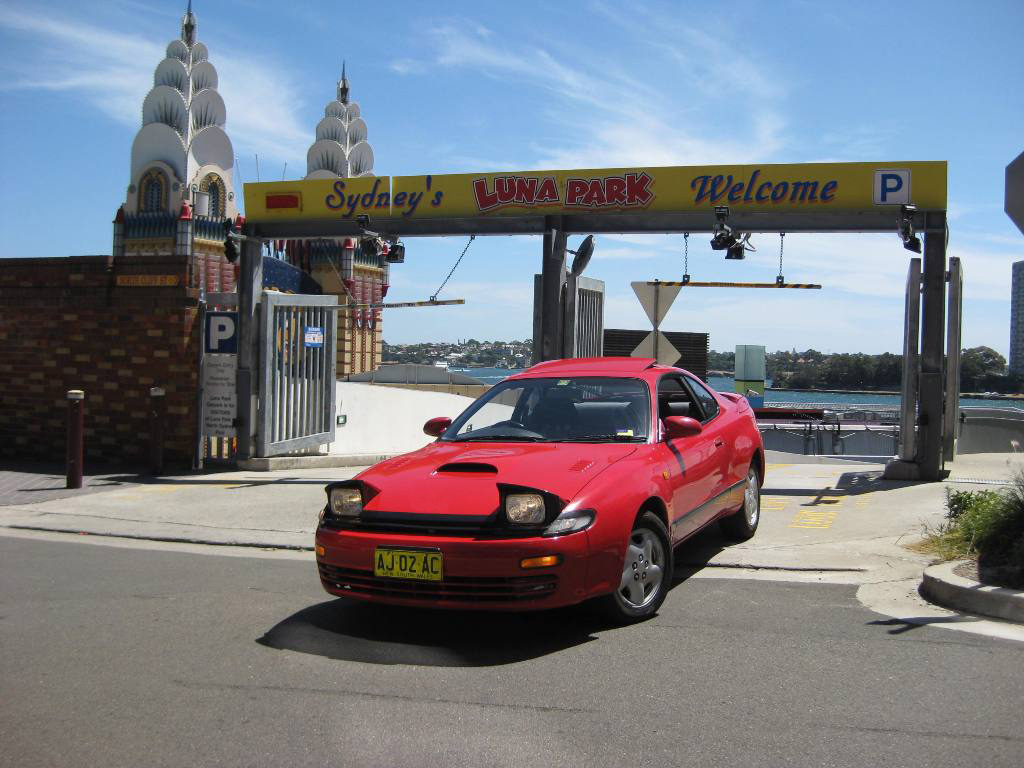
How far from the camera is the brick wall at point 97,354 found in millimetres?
12984

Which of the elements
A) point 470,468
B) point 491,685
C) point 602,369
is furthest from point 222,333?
point 491,685

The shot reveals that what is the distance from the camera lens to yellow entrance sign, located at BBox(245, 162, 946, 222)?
36.1ft

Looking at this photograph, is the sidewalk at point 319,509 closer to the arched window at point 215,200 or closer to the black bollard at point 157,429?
the black bollard at point 157,429

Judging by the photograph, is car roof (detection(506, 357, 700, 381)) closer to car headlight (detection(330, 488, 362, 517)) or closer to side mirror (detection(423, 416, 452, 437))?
side mirror (detection(423, 416, 452, 437))

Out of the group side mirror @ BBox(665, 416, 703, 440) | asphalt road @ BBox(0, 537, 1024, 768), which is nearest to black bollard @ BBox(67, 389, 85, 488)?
asphalt road @ BBox(0, 537, 1024, 768)

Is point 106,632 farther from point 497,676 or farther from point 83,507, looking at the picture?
point 83,507

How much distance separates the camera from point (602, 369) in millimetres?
6891

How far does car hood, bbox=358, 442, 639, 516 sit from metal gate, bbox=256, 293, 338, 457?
7.70 m

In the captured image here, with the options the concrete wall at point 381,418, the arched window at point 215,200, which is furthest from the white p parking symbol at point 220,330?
the arched window at point 215,200

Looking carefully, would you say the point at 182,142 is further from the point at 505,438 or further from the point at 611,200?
the point at 505,438

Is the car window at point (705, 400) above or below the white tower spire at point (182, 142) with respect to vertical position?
below

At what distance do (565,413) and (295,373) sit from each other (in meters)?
8.29

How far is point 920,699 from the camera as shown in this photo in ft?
13.2

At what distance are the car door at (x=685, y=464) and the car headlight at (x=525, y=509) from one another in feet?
4.07
